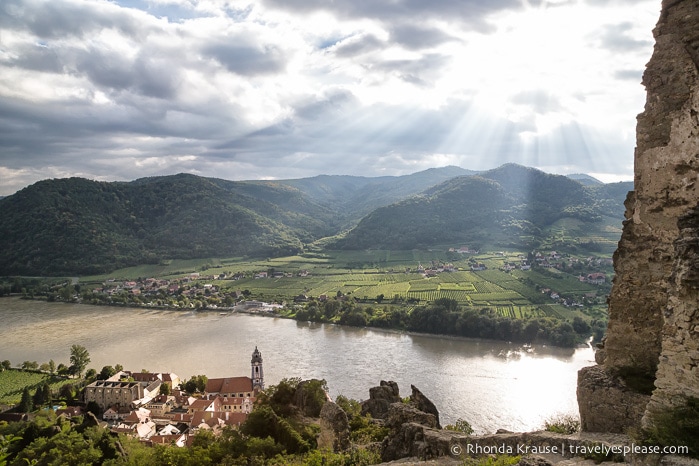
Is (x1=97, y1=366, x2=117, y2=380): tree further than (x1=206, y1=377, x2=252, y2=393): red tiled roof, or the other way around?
(x1=97, y1=366, x2=117, y2=380): tree

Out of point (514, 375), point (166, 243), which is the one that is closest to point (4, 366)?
point (514, 375)

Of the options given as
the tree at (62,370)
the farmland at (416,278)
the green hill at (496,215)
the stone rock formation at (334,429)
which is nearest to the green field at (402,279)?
the farmland at (416,278)

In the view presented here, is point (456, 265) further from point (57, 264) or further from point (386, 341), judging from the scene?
point (57, 264)

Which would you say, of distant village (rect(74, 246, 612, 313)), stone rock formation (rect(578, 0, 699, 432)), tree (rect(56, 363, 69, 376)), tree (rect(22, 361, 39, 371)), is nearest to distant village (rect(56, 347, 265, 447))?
tree (rect(56, 363, 69, 376))

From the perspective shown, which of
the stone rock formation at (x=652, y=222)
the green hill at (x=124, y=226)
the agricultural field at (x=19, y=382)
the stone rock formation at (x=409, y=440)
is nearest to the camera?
the stone rock formation at (x=652, y=222)

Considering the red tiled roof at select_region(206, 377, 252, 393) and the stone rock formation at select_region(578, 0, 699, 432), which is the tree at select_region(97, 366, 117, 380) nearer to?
the red tiled roof at select_region(206, 377, 252, 393)

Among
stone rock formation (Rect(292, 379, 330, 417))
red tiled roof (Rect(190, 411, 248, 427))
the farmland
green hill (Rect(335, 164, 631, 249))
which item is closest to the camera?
stone rock formation (Rect(292, 379, 330, 417))

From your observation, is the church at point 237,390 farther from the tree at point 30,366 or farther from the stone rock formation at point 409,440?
the stone rock formation at point 409,440
